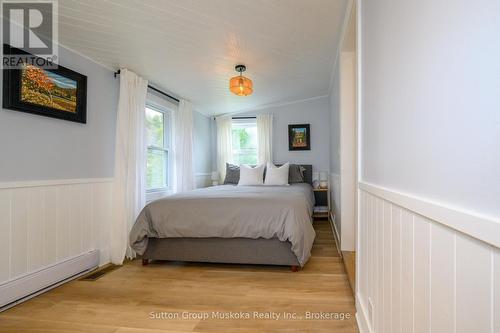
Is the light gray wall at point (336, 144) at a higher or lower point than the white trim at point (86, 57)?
lower

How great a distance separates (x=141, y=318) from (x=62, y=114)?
70.4 inches

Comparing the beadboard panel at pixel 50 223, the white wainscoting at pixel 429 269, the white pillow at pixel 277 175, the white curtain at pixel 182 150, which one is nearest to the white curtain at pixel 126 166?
the beadboard panel at pixel 50 223

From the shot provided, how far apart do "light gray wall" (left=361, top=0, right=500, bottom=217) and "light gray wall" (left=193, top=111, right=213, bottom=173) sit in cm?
398

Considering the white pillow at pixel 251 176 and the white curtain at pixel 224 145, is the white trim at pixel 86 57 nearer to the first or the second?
the white pillow at pixel 251 176

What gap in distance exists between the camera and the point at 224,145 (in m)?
5.44

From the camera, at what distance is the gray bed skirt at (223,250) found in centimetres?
251

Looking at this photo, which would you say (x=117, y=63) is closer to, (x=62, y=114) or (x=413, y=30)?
(x=62, y=114)

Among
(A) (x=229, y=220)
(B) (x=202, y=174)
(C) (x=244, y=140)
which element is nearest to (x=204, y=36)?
(A) (x=229, y=220)

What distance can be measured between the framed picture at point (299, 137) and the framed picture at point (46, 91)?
3.57m

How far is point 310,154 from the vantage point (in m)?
5.23

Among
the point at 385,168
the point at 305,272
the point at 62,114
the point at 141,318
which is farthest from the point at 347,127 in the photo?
the point at 62,114

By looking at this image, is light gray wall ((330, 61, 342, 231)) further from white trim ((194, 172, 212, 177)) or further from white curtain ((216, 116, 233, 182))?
white trim ((194, 172, 212, 177))

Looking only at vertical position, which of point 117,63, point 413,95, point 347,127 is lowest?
point 413,95

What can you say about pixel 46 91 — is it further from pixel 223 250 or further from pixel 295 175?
pixel 295 175
